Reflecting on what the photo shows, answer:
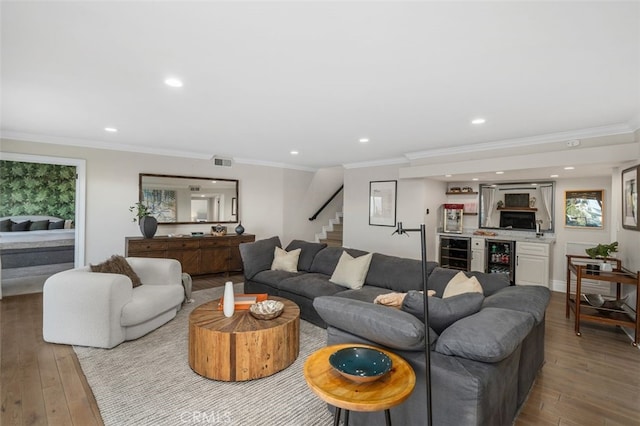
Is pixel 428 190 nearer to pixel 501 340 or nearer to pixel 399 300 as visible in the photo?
pixel 399 300

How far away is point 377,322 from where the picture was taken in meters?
1.75

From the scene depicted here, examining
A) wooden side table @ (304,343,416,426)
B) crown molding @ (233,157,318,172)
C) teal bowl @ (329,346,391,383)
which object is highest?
crown molding @ (233,157,318,172)

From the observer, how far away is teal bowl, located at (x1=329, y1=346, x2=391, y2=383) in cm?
142

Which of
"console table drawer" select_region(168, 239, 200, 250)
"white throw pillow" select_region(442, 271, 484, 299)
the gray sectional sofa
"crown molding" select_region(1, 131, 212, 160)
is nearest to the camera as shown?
the gray sectional sofa

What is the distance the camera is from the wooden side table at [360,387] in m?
1.31

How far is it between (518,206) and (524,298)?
4332 millimetres

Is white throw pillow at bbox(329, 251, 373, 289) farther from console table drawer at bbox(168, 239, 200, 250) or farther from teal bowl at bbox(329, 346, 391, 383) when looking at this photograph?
console table drawer at bbox(168, 239, 200, 250)

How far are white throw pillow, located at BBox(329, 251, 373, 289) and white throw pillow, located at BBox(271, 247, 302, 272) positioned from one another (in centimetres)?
79

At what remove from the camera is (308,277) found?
→ 414cm

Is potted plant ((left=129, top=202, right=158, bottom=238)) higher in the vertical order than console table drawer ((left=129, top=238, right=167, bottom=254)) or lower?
higher

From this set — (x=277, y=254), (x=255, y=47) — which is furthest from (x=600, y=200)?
(x=255, y=47)

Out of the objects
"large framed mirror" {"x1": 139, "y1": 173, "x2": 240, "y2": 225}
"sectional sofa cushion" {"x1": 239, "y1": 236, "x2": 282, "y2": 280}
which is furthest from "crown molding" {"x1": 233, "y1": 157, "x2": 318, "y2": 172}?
"sectional sofa cushion" {"x1": 239, "y1": 236, "x2": 282, "y2": 280}

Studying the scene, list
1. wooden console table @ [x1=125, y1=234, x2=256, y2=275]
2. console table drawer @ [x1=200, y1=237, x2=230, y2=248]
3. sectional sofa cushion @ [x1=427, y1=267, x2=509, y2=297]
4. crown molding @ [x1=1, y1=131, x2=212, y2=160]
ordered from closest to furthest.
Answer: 1. sectional sofa cushion @ [x1=427, y1=267, x2=509, y2=297]
2. crown molding @ [x1=1, y1=131, x2=212, y2=160]
3. wooden console table @ [x1=125, y1=234, x2=256, y2=275]
4. console table drawer @ [x1=200, y1=237, x2=230, y2=248]

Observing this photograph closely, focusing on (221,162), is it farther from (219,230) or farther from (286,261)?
(286,261)
